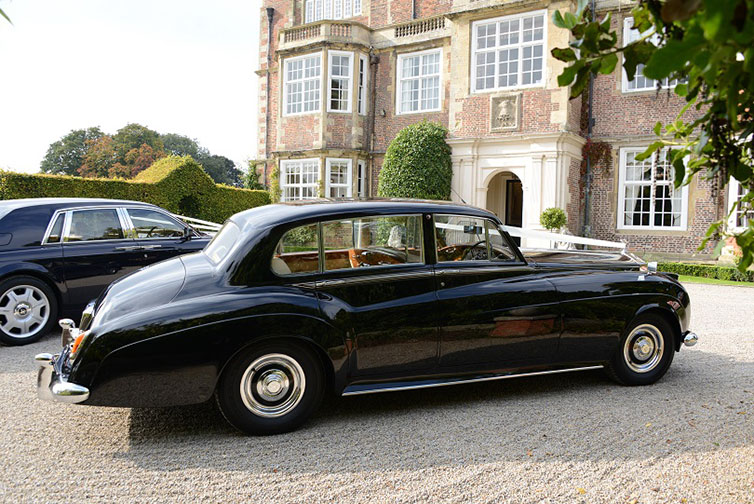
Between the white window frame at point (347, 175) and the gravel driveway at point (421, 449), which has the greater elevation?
the white window frame at point (347, 175)

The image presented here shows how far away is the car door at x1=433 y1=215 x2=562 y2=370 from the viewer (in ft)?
13.8

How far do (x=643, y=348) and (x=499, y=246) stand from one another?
1.63 meters

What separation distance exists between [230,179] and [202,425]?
72746 mm

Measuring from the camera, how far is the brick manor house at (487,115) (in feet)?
54.6

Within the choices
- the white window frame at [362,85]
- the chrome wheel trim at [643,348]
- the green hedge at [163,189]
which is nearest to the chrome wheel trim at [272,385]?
the chrome wheel trim at [643,348]

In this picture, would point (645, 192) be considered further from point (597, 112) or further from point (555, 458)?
point (555, 458)

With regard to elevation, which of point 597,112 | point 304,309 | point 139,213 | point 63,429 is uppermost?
point 597,112

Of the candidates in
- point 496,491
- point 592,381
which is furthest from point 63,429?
point 592,381

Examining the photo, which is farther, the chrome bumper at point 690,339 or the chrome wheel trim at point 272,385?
the chrome bumper at point 690,339

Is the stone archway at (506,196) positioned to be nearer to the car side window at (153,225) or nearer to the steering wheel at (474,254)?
the car side window at (153,225)

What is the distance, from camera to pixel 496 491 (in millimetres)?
3031

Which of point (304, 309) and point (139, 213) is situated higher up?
point (139, 213)

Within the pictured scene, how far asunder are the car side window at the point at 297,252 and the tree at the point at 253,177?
20180mm

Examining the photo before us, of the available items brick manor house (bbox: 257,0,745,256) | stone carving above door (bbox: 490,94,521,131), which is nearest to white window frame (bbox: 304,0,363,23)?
brick manor house (bbox: 257,0,745,256)
